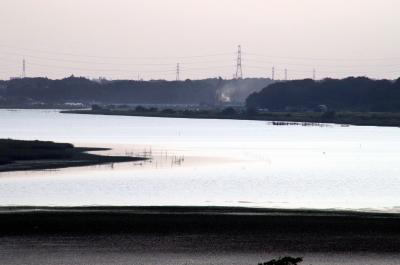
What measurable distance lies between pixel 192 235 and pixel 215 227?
1.96 m

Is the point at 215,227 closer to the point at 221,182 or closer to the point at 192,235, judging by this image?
the point at 192,235

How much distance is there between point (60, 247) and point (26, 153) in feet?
145

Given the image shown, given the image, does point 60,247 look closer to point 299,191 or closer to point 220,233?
point 220,233

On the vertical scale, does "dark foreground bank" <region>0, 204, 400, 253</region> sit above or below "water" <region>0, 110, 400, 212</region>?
above

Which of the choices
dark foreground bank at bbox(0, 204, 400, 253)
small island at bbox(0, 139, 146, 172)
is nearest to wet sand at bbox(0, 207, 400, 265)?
dark foreground bank at bbox(0, 204, 400, 253)

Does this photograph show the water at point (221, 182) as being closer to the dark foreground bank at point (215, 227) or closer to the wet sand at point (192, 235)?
the dark foreground bank at point (215, 227)

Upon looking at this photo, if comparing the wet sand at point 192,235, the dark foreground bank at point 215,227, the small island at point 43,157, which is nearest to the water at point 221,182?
the small island at point 43,157

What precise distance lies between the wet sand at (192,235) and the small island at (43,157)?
26990 millimetres

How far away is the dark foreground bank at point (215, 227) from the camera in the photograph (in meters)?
36.0

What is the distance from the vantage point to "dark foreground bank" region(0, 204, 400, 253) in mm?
36031

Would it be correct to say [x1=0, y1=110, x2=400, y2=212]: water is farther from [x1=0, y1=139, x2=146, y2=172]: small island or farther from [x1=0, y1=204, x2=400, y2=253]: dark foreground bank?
[x1=0, y1=204, x2=400, y2=253]: dark foreground bank

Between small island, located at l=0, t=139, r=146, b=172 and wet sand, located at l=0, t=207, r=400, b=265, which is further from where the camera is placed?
small island, located at l=0, t=139, r=146, b=172

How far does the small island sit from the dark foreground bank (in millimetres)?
26287

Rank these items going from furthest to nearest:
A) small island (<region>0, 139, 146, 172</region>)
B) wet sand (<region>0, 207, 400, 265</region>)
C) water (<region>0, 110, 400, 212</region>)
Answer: small island (<region>0, 139, 146, 172</region>), water (<region>0, 110, 400, 212</region>), wet sand (<region>0, 207, 400, 265</region>)
